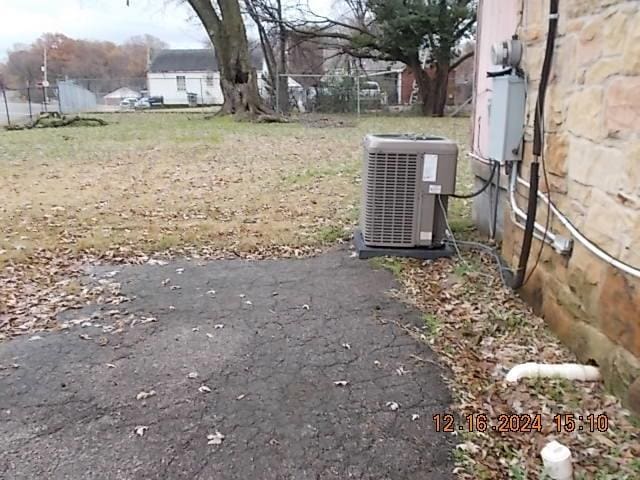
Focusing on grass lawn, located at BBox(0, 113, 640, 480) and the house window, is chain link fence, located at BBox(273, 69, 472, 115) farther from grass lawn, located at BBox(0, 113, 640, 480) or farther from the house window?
the house window

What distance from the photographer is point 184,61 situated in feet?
154

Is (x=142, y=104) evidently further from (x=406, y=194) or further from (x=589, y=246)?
(x=589, y=246)

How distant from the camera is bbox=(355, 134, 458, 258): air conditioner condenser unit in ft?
12.5

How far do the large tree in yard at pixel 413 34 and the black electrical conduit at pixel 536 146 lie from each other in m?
18.3

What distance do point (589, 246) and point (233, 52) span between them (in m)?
16.2

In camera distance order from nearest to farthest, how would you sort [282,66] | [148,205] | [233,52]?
[148,205]
[233,52]
[282,66]

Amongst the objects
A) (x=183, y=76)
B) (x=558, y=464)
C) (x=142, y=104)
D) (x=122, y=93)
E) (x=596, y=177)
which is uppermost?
(x=183, y=76)

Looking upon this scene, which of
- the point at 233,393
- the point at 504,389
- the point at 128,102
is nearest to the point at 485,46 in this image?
the point at 504,389

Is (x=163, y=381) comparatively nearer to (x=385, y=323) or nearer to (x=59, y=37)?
(x=385, y=323)

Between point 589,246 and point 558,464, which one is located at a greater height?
point 589,246

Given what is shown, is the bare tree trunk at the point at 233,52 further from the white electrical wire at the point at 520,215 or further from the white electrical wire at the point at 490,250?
the white electrical wire at the point at 520,215

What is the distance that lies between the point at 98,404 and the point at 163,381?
0.90 ft

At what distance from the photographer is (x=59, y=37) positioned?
1652 inches

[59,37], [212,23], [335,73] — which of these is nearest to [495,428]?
[212,23]
